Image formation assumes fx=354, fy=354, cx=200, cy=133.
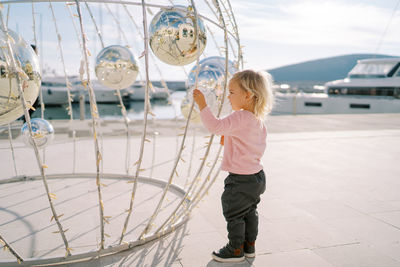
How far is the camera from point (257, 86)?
7.00ft

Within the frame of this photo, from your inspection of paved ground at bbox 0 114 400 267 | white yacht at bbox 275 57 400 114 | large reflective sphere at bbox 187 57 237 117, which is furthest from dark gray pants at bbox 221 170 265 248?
white yacht at bbox 275 57 400 114

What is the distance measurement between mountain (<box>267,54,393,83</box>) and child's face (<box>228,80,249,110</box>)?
96691mm

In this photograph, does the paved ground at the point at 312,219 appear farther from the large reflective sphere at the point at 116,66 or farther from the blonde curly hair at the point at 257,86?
the large reflective sphere at the point at 116,66

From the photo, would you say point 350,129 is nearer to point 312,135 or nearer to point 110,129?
point 312,135

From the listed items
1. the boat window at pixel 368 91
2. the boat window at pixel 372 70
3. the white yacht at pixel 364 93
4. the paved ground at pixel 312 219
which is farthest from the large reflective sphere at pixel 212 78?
the boat window at pixel 372 70

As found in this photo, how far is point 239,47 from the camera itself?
2.49 m

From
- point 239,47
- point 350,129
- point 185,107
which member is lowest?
point 350,129

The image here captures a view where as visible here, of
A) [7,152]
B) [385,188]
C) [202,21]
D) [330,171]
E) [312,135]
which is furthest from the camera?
[312,135]

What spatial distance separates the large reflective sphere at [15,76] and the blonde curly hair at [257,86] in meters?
1.13

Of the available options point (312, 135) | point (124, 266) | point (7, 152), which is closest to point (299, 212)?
point (124, 266)

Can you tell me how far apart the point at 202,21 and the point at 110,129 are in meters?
Result: 7.12

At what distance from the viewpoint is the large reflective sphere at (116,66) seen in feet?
10.6

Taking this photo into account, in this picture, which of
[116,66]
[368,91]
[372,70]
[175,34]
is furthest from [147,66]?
[372,70]

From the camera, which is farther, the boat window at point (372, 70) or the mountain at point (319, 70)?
the mountain at point (319, 70)
